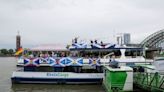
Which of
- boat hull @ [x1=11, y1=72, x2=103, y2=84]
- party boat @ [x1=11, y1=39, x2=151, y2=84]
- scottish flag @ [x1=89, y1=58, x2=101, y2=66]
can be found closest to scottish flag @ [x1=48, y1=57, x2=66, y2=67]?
party boat @ [x1=11, y1=39, x2=151, y2=84]

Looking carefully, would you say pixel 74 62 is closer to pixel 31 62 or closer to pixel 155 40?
pixel 31 62

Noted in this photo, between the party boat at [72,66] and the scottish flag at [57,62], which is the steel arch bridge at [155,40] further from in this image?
the scottish flag at [57,62]

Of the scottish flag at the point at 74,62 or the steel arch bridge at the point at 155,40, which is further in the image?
the steel arch bridge at the point at 155,40

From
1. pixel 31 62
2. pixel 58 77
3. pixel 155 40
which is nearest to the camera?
pixel 58 77

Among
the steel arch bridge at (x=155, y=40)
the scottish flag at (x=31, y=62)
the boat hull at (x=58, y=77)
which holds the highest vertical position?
the steel arch bridge at (x=155, y=40)

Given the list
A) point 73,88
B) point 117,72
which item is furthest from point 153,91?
point 73,88

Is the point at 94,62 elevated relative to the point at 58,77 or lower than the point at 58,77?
elevated

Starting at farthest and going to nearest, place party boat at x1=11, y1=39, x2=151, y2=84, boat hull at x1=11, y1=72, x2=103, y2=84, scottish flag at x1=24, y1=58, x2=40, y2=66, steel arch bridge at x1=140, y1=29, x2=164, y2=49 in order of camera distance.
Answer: steel arch bridge at x1=140, y1=29, x2=164, y2=49 → scottish flag at x1=24, y1=58, x2=40, y2=66 → party boat at x1=11, y1=39, x2=151, y2=84 → boat hull at x1=11, y1=72, x2=103, y2=84

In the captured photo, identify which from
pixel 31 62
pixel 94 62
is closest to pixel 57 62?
pixel 31 62

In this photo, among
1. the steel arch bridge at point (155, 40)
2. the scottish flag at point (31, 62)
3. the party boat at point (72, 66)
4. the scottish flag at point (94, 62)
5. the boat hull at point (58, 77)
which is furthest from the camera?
the steel arch bridge at point (155, 40)

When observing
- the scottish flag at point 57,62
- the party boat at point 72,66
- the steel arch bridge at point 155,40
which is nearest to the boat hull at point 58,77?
the party boat at point 72,66

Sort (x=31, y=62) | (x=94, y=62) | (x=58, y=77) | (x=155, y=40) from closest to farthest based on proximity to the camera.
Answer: (x=58, y=77) < (x=31, y=62) < (x=94, y=62) < (x=155, y=40)

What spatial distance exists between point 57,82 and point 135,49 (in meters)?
10.0

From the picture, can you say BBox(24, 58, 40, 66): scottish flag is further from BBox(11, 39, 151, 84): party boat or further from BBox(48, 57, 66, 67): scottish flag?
BBox(48, 57, 66, 67): scottish flag
